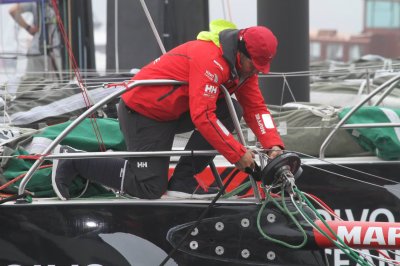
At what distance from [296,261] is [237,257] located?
0.97ft

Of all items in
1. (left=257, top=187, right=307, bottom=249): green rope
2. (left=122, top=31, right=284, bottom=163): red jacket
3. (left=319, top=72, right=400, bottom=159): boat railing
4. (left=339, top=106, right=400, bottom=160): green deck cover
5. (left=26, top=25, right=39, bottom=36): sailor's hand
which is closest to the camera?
(left=122, top=31, right=284, bottom=163): red jacket

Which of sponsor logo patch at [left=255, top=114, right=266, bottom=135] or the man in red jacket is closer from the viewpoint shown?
the man in red jacket

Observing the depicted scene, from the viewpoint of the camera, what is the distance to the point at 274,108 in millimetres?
5938

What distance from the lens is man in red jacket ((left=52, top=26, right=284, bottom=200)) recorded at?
4.07 meters

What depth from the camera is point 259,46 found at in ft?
13.4

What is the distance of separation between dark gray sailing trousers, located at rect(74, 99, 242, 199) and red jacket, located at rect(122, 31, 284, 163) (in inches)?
2.8

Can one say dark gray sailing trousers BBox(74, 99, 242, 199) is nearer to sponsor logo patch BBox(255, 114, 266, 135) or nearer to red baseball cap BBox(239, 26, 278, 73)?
sponsor logo patch BBox(255, 114, 266, 135)

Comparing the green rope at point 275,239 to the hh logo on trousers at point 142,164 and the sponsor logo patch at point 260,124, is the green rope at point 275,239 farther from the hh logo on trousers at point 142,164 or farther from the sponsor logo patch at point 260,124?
the hh logo on trousers at point 142,164

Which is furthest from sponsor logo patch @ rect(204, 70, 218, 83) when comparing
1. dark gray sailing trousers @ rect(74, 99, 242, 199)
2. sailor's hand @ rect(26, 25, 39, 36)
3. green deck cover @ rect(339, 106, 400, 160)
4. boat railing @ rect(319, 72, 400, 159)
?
sailor's hand @ rect(26, 25, 39, 36)

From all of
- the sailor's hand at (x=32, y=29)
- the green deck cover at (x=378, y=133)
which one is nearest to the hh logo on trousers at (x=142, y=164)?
the green deck cover at (x=378, y=133)

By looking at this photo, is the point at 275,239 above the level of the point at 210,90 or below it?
below

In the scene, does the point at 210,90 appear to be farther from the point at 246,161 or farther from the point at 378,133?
the point at 378,133

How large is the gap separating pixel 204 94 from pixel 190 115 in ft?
1.11

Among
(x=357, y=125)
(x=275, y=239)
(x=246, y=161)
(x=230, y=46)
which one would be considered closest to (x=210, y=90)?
(x=230, y=46)
